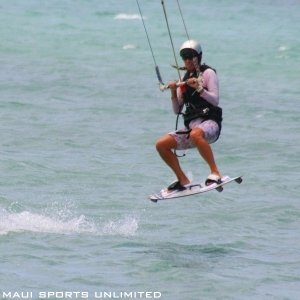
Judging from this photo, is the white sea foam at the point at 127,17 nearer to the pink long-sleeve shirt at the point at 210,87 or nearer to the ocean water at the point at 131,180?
the ocean water at the point at 131,180

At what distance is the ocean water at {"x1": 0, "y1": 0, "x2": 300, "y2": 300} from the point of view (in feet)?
43.3

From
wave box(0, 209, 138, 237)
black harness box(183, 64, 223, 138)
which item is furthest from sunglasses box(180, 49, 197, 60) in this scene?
wave box(0, 209, 138, 237)

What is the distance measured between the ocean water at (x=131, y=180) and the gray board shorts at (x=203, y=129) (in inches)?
52.3

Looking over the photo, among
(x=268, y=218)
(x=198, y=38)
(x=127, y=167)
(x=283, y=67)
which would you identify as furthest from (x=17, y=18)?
(x=268, y=218)

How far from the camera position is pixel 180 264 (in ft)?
45.1

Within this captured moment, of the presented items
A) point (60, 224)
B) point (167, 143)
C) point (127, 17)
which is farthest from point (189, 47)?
point (127, 17)

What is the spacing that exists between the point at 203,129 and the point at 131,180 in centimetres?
568

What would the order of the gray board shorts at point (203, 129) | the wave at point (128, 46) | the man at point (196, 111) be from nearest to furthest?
the man at point (196, 111)
the gray board shorts at point (203, 129)
the wave at point (128, 46)

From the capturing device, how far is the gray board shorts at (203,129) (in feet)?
45.8

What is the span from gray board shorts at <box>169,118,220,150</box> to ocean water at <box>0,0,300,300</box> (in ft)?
4.36

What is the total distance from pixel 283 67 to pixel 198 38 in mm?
10159

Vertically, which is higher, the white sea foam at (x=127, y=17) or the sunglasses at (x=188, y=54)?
the sunglasses at (x=188, y=54)

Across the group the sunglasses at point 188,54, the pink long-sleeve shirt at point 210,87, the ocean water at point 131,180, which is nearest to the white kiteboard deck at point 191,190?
the ocean water at point 131,180

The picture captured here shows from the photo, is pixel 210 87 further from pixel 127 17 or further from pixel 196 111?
pixel 127 17
